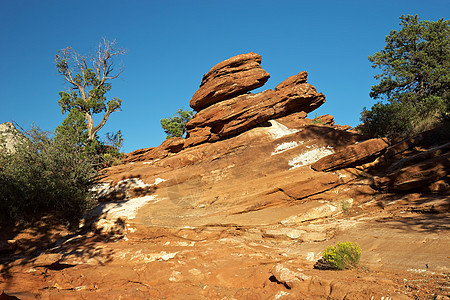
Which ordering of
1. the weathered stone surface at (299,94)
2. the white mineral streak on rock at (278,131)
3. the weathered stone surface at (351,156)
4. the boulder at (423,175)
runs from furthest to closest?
the weathered stone surface at (299,94), the white mineral streak on rock at (278,131), the weathered stone surface at (351,156), the boulder at (423,175)

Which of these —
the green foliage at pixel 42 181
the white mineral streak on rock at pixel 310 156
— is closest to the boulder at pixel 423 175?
the white mineral streak on rock at pixel 310 156

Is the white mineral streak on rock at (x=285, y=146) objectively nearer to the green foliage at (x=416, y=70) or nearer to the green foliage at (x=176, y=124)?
the green foliage at (x=416, y=70)

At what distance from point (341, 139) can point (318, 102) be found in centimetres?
569

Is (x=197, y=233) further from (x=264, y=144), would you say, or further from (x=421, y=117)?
(x=421, y=117)

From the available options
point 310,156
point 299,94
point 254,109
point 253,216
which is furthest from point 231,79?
point 253,216

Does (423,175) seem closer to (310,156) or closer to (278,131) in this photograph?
(310,156)

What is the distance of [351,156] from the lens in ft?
42.2

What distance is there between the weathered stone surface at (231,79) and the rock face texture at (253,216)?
0.08m

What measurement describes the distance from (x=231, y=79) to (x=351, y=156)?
895cm

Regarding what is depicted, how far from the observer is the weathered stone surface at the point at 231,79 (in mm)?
18391

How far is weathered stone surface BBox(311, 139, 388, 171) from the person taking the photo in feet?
42.2

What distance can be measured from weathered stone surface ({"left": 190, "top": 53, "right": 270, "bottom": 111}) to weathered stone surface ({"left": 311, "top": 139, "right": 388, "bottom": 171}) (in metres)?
7.61

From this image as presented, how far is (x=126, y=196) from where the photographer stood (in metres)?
14.3

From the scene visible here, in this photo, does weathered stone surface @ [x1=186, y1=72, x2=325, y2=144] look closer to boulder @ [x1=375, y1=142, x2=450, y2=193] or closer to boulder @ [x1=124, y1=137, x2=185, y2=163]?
boulder @ [x1=124, y1=137, x2=185, y2=163]
